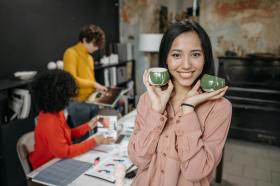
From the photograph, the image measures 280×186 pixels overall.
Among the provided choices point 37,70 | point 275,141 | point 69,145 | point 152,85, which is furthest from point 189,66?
point 275,141

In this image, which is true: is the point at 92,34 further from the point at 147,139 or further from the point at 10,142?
the point at 147,139

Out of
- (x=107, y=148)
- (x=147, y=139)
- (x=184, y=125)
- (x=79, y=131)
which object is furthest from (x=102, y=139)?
(x=184, y=125)

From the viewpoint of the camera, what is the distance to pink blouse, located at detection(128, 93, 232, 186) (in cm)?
95

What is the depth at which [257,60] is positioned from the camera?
11.9 ft

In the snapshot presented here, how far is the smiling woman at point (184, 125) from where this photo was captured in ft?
3.16

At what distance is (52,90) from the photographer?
1.70 metres

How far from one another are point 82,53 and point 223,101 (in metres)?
2.10

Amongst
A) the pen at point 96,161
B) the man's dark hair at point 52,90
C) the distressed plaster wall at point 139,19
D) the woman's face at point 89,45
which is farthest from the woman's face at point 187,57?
the distressed plaster wall at point 139,19

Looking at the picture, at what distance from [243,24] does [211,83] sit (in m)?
3.50

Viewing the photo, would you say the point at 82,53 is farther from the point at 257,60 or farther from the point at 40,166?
the point at 257,60

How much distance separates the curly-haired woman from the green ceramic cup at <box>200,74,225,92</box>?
3.10ft

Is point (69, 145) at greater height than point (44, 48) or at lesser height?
lesser

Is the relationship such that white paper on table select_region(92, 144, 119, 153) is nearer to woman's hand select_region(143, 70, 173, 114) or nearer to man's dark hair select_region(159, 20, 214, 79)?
woman's hand select_region(143, 70, 173, 114)

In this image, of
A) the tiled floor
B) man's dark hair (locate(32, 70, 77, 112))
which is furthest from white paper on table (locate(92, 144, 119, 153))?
the tiled floor
